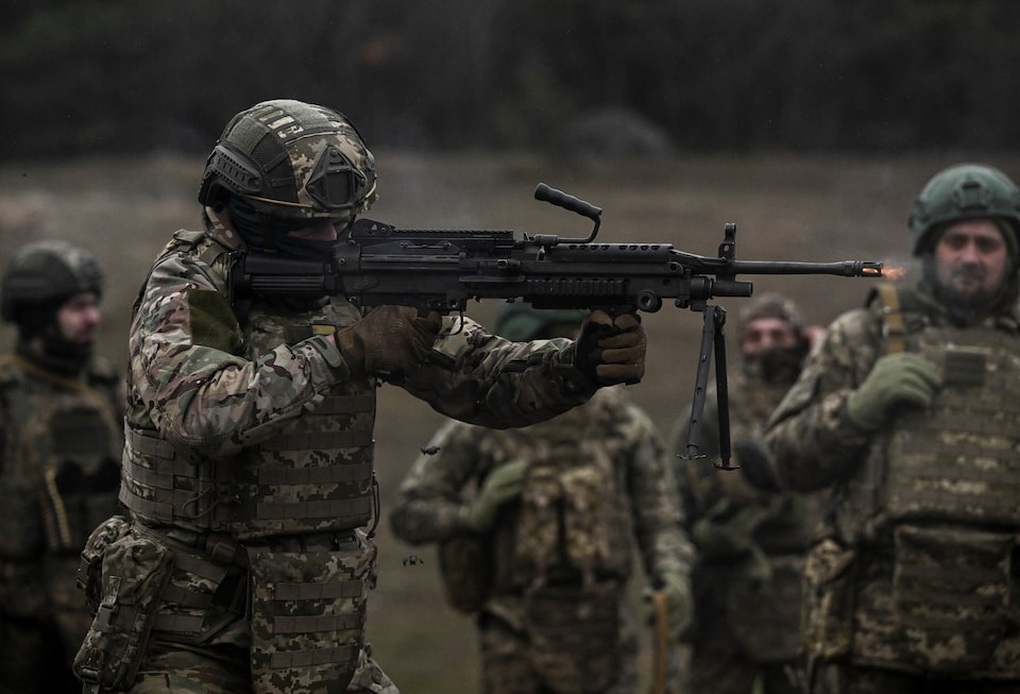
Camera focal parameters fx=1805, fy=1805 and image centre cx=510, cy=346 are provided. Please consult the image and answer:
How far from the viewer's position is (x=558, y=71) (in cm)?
2238

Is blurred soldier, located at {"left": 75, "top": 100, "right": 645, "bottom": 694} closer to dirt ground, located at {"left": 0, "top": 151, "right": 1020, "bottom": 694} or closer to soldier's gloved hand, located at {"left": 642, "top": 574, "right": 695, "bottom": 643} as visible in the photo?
soldier's gloved hand, located at {"left": 642, "top": 574, "right": 695, "bottom": 643}

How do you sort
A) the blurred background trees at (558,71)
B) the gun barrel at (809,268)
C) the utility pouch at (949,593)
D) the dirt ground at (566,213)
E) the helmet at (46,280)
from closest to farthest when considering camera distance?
the gun barrel at (809,268) < the utility pouch at (949,593) < the helmet at (46,280) < the dirt ground at (566,213) < the blurred background trees at (558,71)

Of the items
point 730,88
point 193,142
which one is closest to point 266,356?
point 193,142

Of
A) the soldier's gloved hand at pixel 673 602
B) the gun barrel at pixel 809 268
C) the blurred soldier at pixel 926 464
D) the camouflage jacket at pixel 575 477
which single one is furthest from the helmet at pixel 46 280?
the gun barrel at pixel 809 268

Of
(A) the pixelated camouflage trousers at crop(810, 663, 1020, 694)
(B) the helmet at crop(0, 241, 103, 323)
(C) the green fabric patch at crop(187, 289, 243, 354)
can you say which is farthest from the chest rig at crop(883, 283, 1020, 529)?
(B) the helmet at crop(0, 241, 103, 323)

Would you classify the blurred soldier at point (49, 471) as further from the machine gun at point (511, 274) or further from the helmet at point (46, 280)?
the machine gun at point (511, 274)

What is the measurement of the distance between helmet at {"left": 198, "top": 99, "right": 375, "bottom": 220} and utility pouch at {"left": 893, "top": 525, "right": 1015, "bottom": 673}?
2.62 metres

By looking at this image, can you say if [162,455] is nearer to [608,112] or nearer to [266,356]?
[266,356]

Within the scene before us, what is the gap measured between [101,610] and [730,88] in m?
17.3

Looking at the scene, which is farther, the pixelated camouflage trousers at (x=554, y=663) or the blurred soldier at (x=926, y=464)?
the pixelated camouflage trousers at (x=554, y=663)

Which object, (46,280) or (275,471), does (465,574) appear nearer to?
(46,280)

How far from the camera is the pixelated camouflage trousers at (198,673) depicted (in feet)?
16.4

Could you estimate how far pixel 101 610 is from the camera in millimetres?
5102

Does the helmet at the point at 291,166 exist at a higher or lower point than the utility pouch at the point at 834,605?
higher
